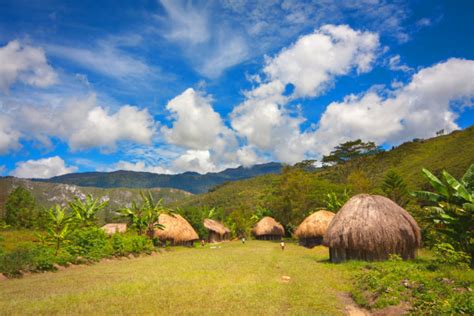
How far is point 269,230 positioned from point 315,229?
717 inches

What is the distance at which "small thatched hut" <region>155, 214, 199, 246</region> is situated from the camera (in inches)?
1455

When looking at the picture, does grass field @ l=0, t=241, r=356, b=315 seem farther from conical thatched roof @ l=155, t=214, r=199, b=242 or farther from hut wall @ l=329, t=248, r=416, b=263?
conical thatched roof @ l=155, t=214, r=199, b=242

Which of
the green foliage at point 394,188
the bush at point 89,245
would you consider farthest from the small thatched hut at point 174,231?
the green foliage at point 394,188

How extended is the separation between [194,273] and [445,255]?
38.7 ft

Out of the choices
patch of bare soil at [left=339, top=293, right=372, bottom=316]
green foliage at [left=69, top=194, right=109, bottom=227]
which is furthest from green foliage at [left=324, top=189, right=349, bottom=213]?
patch of bare soil at [left=339, top=293, right=372, bottom=316]

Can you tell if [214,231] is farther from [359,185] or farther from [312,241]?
[359,185]

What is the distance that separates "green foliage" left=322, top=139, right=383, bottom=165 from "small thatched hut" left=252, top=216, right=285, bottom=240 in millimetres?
12961

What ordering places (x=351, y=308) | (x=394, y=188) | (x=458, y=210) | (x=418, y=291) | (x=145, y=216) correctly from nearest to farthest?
(x=418, y=291), (x=351, y=308), (x=458, y=210), (x=145, y=216), (x=394, y=188)

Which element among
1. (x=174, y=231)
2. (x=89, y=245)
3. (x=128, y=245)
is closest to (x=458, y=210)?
(x=89, y=245)

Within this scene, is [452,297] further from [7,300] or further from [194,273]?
[7,300]

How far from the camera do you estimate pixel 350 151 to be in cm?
4916

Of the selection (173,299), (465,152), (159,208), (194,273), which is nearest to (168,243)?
(159,208)

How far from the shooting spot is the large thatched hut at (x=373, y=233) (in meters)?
18.9

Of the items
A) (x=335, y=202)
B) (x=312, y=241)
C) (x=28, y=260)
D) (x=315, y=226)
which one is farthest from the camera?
(x=335, y=202)
